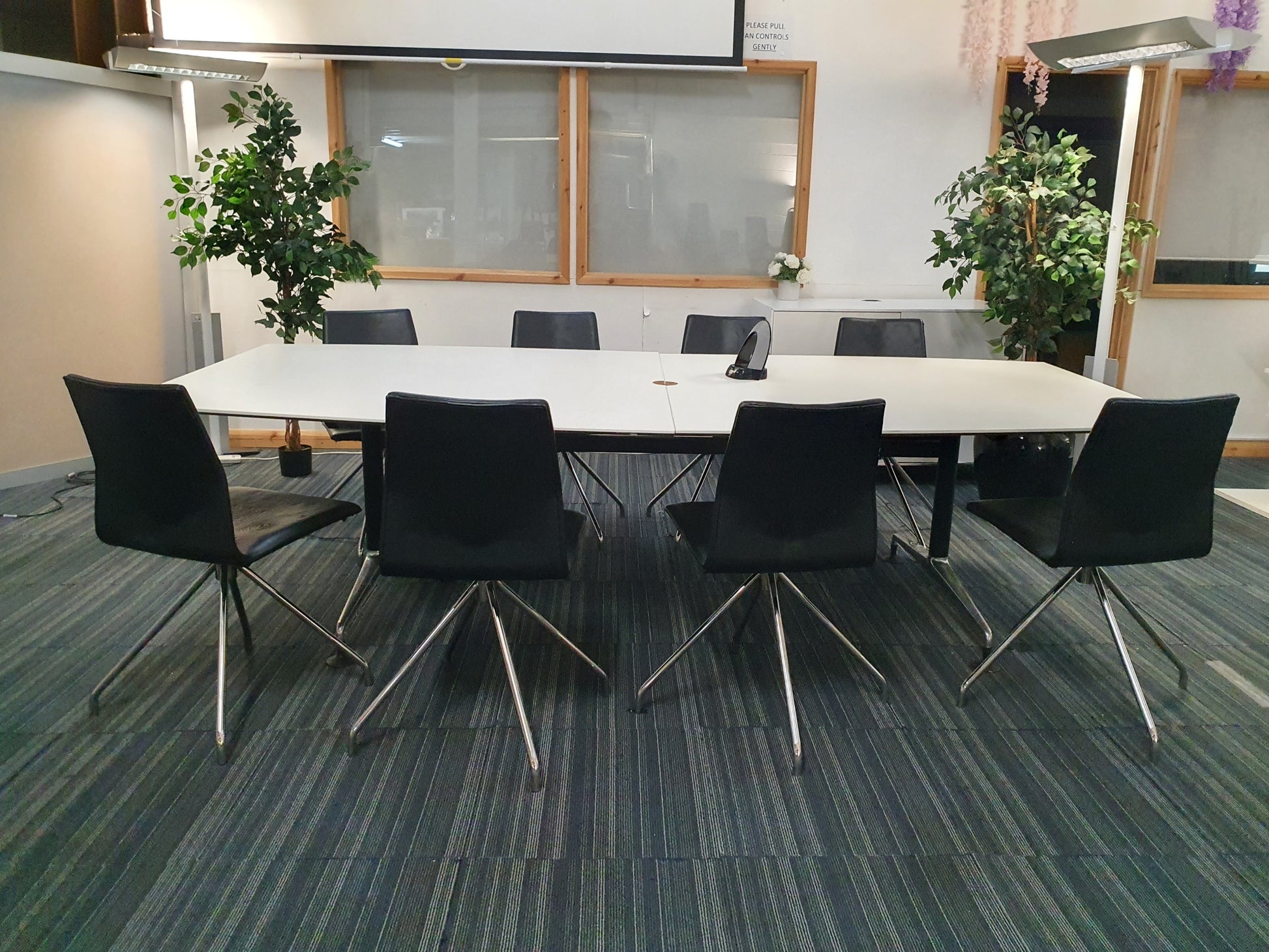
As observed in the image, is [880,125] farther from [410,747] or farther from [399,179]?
[410,747]

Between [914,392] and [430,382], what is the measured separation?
1638 millimetres

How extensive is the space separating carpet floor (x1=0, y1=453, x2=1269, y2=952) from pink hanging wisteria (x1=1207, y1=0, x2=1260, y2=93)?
331 centimetres

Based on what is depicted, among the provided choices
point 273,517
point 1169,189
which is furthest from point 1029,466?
point 273,517

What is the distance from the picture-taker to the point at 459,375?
135 inches

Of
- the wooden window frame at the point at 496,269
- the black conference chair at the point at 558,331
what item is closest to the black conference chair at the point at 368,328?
the black conference chair at the point at 558,331

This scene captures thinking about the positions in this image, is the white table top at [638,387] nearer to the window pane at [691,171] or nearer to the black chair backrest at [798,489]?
the black chair backrest at [798,489]

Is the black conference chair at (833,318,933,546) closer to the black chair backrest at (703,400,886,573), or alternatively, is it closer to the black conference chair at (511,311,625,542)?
the black conference chair at (511,311,625,542)

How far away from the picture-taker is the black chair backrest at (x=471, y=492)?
7.56ft

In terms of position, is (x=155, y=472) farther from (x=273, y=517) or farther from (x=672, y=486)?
(x=672, y=486)

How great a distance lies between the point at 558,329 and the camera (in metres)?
4.71

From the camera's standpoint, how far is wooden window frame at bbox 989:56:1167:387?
5.52 metres

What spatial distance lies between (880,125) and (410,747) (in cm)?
452

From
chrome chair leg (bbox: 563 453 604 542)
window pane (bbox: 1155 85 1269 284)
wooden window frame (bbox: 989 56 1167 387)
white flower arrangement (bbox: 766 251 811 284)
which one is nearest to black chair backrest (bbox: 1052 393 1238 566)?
chrome chair leg (bbox: 563 453 604 542)

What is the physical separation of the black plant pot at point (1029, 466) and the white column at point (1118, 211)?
579 millimetres
